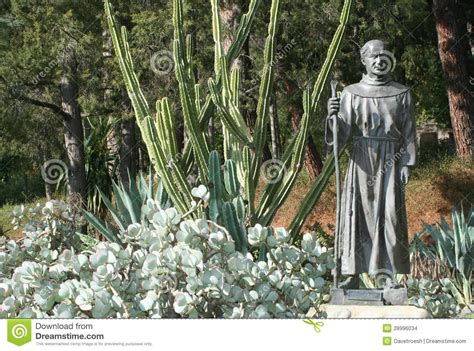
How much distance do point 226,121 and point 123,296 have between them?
3.61 m

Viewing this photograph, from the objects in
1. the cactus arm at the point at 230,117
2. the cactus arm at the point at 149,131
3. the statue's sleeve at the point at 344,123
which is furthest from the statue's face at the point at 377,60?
the cactus arm at the point at 149,131

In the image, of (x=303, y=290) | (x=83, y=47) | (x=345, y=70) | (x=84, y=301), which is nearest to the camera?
(x=84, y=301)

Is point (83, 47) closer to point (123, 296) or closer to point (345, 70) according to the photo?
point (345, 70)

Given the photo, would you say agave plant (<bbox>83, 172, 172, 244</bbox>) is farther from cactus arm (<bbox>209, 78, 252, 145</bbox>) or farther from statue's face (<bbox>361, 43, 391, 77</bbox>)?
statue's face (<bbox>361, 43, 391, 77</bbox>)

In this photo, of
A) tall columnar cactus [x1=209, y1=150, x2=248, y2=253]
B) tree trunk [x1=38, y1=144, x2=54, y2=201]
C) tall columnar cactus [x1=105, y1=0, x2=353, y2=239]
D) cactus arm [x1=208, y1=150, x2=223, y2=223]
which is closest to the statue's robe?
tall columnar cactus [x1=209, y1=150, x2=248, y2=253]

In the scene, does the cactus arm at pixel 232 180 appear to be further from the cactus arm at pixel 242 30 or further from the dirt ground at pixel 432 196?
the dirt ground at pixel 432 196

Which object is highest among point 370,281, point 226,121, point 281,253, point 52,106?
point 52,106

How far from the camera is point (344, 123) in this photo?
19.7 ft

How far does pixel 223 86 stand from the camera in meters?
8.23

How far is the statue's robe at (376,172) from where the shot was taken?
598 cm

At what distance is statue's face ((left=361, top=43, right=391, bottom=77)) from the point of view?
598cm

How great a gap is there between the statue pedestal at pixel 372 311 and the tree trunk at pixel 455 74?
31.1 feet

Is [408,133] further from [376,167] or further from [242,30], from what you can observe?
[242,30]

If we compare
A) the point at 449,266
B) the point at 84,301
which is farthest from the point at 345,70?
the point at 84,301
